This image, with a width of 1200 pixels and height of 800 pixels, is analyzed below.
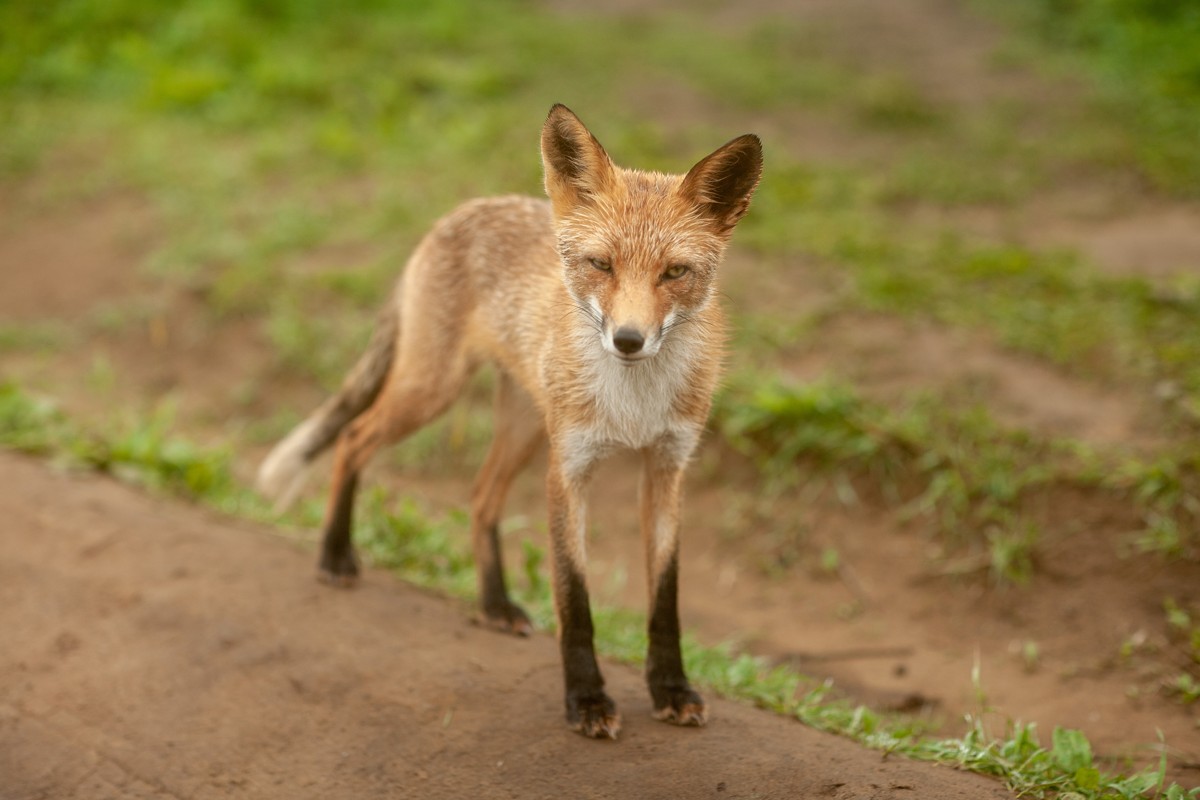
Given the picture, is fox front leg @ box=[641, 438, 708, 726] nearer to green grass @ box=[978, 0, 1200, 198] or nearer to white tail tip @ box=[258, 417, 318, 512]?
white tail tip @ box=[258, 417, 318, 512]

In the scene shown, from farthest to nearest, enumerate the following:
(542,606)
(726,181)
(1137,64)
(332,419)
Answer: (1137,64) → (332,419) → (542,606) → (726,181)

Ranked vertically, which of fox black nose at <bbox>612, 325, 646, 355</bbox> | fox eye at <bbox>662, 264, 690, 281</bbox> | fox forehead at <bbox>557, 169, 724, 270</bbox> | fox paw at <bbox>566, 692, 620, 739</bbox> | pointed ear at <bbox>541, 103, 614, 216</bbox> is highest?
pointed ear at <bbox>541, 103, 614, 216</bbox>

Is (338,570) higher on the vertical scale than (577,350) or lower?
lower

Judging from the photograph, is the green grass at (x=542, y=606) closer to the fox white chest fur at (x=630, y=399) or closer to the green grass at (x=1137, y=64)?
the fox white chest fur at (x=630, y=399)

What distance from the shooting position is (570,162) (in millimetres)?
3596

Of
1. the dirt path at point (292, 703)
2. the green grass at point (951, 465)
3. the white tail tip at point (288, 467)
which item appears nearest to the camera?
the dirt path at point (292, 703)

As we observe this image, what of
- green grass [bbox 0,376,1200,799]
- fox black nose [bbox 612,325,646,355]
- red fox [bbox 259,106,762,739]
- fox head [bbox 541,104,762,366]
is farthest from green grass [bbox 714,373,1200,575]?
fox black nose [bbox 612,325,646,355]

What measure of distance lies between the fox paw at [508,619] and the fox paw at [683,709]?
3.18 ft

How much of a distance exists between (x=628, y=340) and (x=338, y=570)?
229cm

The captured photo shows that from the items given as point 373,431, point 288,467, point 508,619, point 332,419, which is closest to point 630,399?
point 508,619

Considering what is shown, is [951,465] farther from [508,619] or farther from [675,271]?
[675,271]

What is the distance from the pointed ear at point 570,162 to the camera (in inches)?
138

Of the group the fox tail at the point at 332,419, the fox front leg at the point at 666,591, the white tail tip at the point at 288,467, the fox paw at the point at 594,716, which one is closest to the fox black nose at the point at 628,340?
the fox front leg at the point at 666,591

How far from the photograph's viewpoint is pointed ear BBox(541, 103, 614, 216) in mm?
3498
